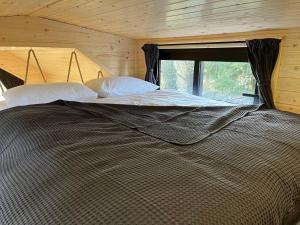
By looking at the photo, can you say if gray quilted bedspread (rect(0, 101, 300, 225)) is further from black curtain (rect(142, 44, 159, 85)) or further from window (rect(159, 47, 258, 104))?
black curtain (rect(142, 44, 159, 85))

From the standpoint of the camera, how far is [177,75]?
3.47 m

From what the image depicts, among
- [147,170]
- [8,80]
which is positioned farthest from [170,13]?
[8,80]

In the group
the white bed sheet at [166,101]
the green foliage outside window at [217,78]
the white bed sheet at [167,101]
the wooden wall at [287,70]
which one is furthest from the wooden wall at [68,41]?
the wooden wall at [287,70]

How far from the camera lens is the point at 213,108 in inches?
79.9

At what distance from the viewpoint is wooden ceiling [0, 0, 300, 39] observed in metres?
1.76

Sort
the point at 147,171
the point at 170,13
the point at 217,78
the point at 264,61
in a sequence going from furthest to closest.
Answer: the point at 217,78
the point at 264,61
the point at 170,13
the point at 147,171

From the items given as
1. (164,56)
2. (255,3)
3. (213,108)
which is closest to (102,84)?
(164,56)

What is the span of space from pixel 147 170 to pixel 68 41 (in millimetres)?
2547

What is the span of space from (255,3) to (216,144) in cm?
107

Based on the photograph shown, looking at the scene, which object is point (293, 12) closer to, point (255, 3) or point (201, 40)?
point (255, 3)

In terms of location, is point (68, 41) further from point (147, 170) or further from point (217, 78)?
point (147, 170)

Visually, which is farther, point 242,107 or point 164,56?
point 164,56

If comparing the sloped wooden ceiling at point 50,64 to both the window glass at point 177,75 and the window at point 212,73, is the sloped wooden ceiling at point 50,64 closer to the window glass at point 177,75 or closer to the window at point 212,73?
the window glass at point 177,75

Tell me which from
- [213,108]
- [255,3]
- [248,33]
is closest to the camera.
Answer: [255,3]
